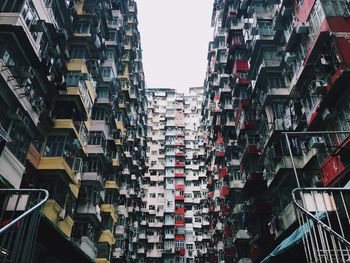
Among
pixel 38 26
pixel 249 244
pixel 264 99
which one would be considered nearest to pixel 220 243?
pixel 249 244

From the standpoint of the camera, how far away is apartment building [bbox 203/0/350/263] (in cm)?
1652

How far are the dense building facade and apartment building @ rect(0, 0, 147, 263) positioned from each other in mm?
20251

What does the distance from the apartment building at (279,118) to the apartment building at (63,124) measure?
39.8 feet

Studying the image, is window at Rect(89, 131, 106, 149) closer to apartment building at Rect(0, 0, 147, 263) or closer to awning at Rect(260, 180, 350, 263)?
apartment building at Rect(0, 0, 147, 263)

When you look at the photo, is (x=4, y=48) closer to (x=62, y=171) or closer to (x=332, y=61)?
(x=62, y=171)

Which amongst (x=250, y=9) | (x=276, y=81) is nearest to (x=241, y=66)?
(x=250, y=9)

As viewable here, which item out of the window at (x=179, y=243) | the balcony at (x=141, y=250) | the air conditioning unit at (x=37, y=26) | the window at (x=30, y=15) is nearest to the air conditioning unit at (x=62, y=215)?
the window at (x=30, y=15)

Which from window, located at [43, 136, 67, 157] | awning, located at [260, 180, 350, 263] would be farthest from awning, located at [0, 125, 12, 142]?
awning, located at [260, 180, 350, 263]

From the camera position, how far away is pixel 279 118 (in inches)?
981

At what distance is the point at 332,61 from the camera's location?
17.0 m

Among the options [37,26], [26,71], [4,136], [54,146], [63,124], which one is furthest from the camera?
[63,124]

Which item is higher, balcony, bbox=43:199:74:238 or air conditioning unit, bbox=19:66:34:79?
air conditioning unit, bbox=19:66:34:79

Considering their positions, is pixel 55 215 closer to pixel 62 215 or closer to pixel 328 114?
pixel 62 215

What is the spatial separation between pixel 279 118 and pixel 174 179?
40.6 meters
